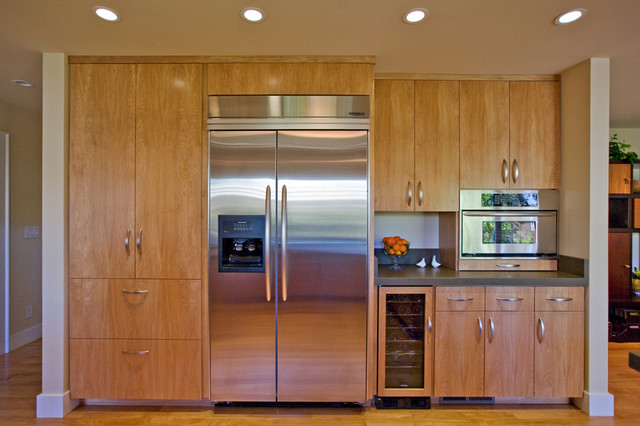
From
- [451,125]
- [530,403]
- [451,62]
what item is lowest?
[530,403]

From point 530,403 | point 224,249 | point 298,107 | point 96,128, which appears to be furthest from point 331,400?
point 96,128

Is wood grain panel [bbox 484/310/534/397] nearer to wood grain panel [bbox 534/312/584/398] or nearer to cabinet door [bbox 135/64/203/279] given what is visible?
wood grain panel [bbox 534/312/584/398]

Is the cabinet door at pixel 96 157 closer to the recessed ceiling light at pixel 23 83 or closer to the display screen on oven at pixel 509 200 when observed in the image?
the recessed ceiling light at pixel 23 83

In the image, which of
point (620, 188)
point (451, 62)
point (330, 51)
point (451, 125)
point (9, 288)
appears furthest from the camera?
point (620, 188)

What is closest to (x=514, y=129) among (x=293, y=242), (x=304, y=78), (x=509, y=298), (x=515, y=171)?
(x=515, y=171)

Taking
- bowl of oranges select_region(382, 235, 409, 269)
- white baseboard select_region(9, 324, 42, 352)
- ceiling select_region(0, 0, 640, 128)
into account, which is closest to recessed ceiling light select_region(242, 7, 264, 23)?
ceiling select_region(0, 0, 640, 128)

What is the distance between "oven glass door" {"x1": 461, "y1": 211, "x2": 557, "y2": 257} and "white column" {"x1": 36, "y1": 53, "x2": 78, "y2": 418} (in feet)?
9.51

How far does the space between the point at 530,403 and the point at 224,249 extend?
2.44m

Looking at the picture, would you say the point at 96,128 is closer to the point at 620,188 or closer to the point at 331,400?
the point at 331,400

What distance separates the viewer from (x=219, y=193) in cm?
253

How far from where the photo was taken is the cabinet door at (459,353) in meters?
2.62

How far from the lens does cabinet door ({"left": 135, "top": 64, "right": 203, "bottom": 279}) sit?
257 centimetres

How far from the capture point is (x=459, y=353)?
2.62 metres

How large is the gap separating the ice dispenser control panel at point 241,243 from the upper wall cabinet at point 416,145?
3.10 feet
